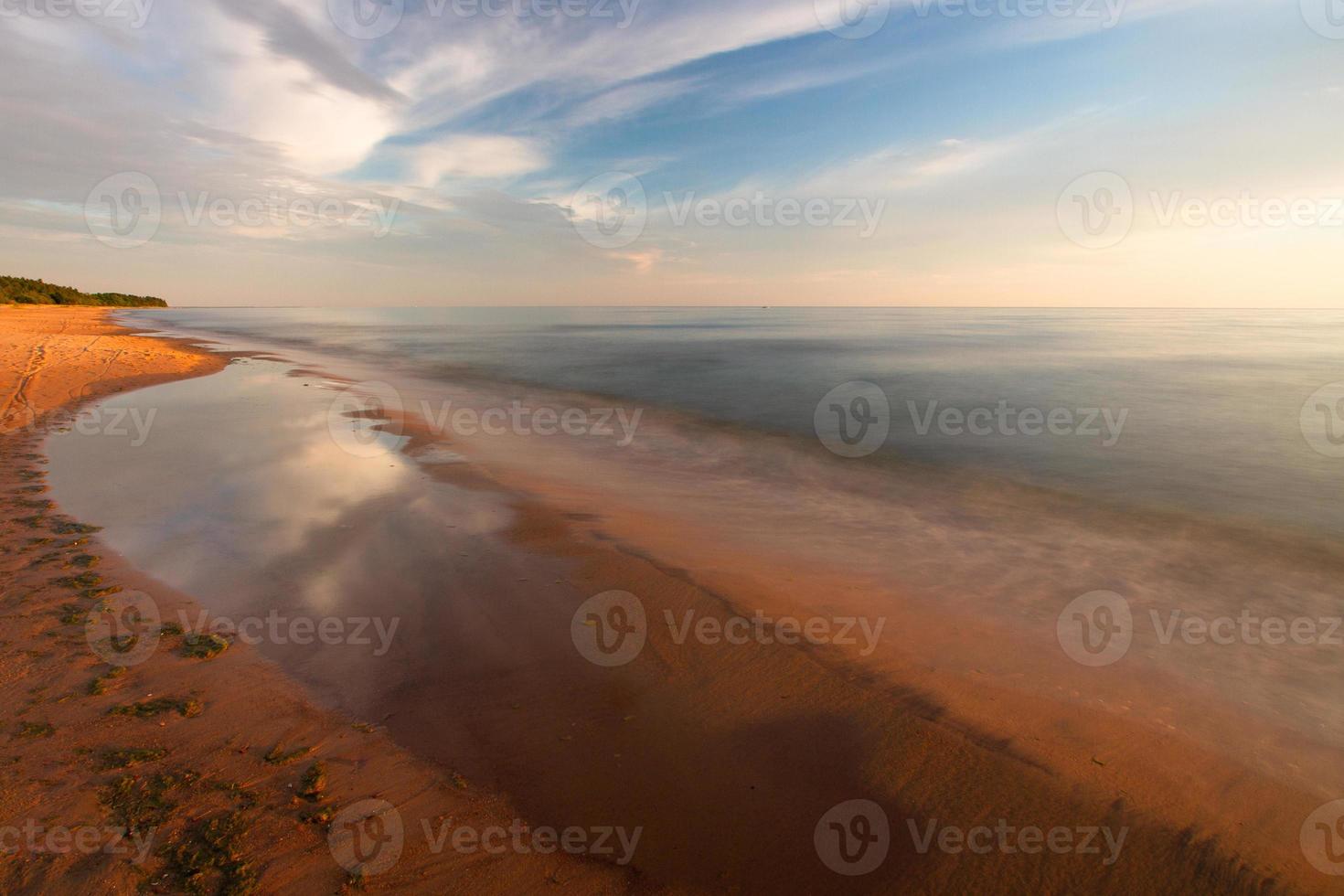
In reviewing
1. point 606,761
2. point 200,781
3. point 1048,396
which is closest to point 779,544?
point 606,761

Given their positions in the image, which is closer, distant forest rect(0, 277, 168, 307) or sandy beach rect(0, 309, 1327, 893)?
sandy beach rect(0, 309, 1327, 893)

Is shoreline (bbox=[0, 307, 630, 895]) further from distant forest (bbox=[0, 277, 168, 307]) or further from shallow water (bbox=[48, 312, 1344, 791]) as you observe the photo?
distant forest (bbox=[0, 277, 168, 307])

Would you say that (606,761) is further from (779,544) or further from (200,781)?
(779,544)

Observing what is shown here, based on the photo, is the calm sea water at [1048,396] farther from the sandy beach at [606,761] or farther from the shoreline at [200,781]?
the shoreline at [200,781]

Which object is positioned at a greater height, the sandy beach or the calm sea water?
the calm sea water

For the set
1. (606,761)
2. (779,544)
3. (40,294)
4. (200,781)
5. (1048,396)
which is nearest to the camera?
(200,781)

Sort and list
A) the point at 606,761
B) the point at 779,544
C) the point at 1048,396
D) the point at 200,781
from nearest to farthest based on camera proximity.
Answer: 1. the point at 200,781
2. the point at 606,761
3. the point at 779,544
4. the point at 1048,396

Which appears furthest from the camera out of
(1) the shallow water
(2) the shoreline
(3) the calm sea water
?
(3) the calm sea water

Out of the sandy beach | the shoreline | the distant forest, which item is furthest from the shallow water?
the distant forest

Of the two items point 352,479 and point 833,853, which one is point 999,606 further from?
point 352,479
